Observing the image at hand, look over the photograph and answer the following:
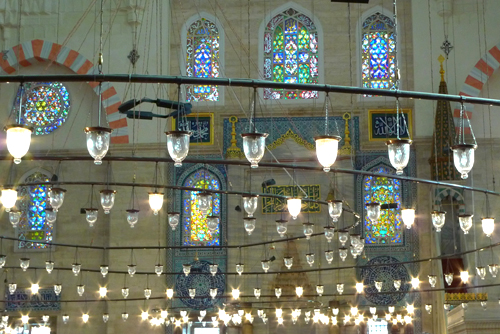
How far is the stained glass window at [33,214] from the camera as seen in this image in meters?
18.4

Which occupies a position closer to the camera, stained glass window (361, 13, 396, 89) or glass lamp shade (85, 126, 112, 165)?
glass lamp shade (85, 126, 112, 165)

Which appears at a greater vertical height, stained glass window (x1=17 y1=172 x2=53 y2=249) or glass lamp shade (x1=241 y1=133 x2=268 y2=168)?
stained glass window (x1=17 y1=172 x2=53 y2=249)

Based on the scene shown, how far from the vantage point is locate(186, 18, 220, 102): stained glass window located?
18516 mm

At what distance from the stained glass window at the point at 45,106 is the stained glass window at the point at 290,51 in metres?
4.34

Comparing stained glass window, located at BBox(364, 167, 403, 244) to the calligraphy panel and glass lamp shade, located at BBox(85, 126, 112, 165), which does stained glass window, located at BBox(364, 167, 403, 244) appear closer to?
the calligraphy panel

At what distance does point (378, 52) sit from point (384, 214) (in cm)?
336

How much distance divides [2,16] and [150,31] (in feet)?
10.4

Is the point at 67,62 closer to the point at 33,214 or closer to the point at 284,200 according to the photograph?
the point at 33,214

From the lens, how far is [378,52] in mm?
18297

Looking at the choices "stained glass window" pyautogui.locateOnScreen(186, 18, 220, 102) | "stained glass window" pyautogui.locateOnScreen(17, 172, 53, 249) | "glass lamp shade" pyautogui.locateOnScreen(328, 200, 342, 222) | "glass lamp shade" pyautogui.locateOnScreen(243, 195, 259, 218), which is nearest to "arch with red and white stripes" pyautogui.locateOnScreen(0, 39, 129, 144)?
"stained glass window" pyautogui.locateOnScreen(186, 18, 220, 102)

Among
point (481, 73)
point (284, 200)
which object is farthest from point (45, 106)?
point (481, 73)

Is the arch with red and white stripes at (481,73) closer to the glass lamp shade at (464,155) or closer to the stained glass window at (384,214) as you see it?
the stained glass window at (384,214)

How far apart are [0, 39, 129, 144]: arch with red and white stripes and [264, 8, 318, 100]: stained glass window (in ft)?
10.1

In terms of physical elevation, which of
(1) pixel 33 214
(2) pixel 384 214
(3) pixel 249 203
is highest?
(1) pixel 33 214
